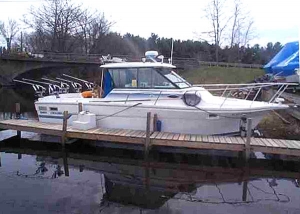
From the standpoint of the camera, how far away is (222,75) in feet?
127

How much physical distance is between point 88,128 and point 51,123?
208 cm

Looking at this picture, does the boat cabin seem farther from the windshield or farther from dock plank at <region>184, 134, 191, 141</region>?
dock plank at <region>184, 134, 191, 141</region>

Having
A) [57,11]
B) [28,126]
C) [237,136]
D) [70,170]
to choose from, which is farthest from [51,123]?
[57,11]

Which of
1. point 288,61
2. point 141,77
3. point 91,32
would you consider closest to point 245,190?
point 141,77

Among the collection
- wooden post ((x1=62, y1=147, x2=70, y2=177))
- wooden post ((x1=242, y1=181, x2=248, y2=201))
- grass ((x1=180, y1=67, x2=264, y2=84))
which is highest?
grass ((x1=180, y1=67, x2=264, y2=84))

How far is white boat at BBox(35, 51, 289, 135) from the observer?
10.7m

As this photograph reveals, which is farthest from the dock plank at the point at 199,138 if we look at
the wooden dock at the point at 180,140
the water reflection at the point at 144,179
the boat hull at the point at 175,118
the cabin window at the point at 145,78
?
the cabin window at the point at 145,78

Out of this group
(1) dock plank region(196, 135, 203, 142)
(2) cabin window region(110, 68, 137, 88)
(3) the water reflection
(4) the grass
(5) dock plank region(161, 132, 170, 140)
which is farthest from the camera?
(4) the grass

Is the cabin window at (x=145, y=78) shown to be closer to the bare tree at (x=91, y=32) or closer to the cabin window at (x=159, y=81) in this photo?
the cabin window at (x=159, y=81)

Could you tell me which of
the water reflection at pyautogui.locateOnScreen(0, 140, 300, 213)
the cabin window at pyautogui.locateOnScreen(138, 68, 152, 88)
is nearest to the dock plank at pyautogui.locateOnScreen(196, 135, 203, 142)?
the water reflection at pyautogui.locateOnScreen(0, 140, 300, 213)

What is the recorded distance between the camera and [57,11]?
50.3m

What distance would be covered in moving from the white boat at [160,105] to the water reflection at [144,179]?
1022 mm

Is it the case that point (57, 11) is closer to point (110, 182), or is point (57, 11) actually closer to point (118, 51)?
point (118, 51)

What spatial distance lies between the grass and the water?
2734 centimetres
